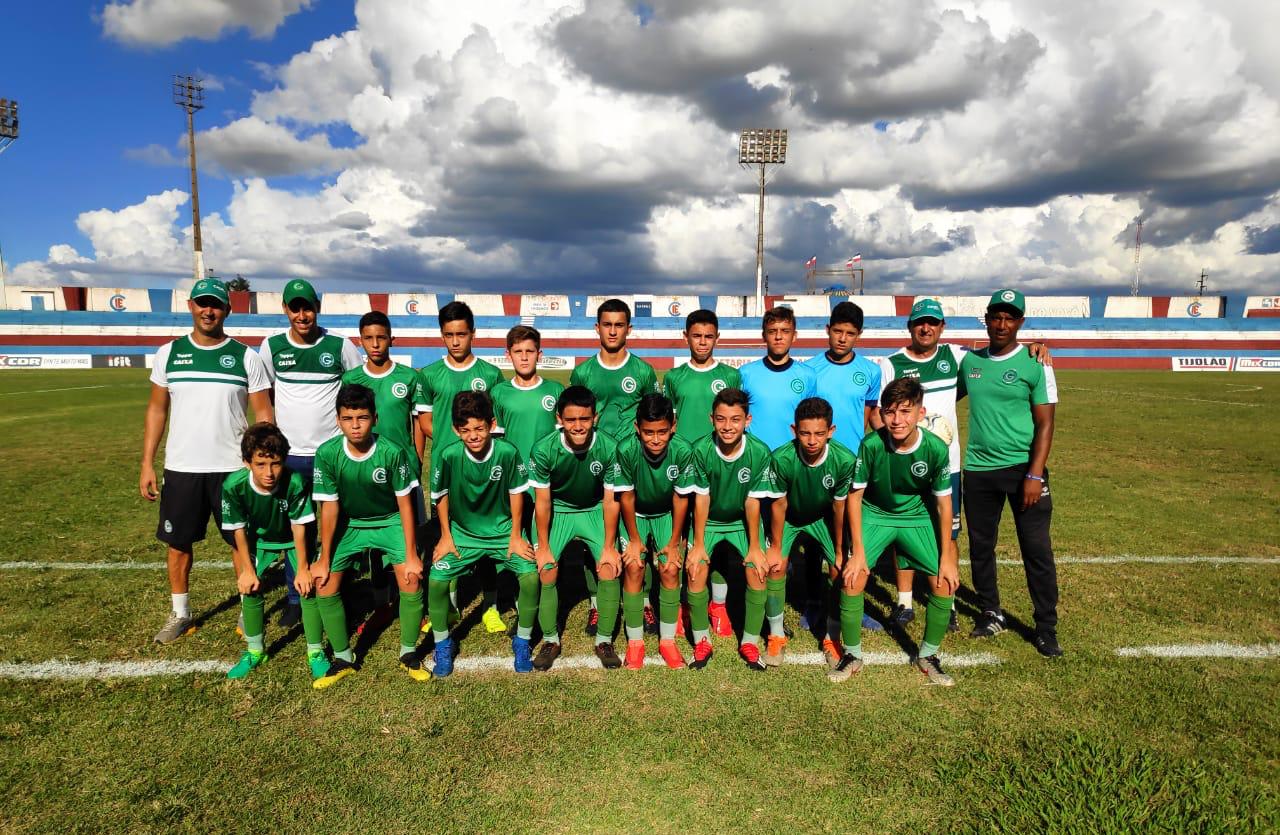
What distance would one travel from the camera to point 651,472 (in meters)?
4.22

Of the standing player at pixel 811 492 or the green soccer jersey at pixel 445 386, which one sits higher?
the green soccer jersey at pixel 445 386

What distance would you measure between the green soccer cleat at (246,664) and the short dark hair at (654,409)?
2.89 meters

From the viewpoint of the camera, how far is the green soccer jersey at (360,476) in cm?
398

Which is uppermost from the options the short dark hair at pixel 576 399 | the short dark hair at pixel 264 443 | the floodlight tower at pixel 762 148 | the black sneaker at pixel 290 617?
the floodlight tower at pixel 762 148

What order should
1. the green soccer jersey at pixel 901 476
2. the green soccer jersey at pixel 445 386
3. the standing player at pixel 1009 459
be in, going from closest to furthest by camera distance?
the green soccer jersey at pixel 901 476, the standing player at pixel 1009 459, the green soccer jersey at pixel 445 386

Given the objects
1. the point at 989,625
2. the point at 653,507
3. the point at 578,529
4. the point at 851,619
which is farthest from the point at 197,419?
the point at 989,625

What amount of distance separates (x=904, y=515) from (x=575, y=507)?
2.18 metres

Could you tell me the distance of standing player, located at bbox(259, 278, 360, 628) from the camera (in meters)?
4.74

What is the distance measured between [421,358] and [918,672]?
3129 cm

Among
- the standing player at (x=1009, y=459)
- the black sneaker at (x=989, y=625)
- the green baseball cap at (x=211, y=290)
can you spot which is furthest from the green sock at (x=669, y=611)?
the green baseball cap at (x=211, y=290)

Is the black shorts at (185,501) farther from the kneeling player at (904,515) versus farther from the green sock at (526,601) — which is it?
the kneeling player at (904,515)

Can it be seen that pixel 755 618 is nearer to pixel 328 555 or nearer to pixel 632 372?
pixel 632 372

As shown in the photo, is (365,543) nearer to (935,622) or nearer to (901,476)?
(901,476)

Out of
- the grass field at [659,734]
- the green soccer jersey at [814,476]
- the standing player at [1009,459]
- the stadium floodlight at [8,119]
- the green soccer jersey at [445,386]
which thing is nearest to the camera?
the grass field at [659,734]
